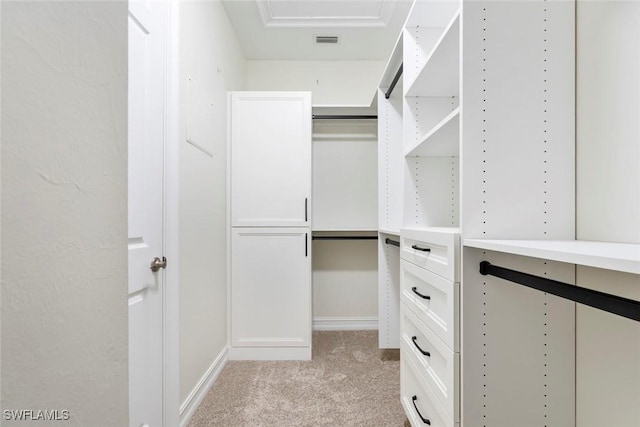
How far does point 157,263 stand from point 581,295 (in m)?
1.46

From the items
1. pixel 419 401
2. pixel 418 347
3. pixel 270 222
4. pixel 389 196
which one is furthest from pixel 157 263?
pixel 389 196

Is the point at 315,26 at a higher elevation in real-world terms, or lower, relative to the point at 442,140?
higher

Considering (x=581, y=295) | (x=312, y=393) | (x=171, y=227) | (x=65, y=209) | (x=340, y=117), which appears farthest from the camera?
(x=340, y=117)

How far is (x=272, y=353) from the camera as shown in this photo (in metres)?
2.39

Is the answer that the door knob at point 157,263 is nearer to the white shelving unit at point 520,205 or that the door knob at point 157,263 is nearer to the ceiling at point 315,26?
the white shelving unit at point 520,205

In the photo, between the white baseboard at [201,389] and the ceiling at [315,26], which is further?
the ceiling at [315,26]

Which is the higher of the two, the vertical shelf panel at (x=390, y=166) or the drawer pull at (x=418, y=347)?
the vertical shelf panel at (x=390, y=166)

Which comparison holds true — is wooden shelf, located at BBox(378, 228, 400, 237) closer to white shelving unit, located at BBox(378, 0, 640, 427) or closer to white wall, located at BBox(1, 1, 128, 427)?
white shelving unit, located at BBox(378, 0, 640, 427)

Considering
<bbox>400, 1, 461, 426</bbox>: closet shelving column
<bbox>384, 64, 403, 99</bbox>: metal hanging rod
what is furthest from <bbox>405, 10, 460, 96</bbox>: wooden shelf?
<bbox>384, 64, 403, 99</bbox>: metal hanging rod

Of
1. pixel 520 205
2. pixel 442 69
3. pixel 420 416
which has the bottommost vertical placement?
pixel 420 416

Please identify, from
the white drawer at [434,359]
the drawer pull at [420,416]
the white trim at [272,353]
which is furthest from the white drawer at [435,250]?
the white trim at [272,353]

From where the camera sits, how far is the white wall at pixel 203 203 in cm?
165

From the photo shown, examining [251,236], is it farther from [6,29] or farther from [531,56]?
[6,29]

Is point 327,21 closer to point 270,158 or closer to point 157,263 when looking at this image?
point 270,158
